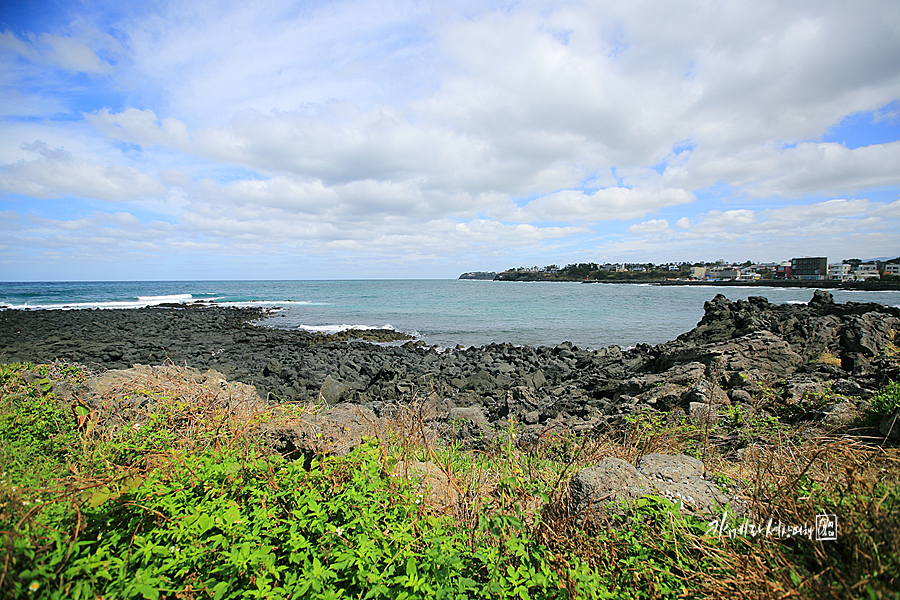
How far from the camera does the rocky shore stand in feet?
24.6

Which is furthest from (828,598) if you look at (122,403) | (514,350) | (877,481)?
(514,350)

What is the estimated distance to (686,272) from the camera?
145250 mm

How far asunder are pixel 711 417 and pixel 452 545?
545cm

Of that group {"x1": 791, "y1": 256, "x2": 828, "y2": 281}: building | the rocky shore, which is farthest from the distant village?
the rocky shore

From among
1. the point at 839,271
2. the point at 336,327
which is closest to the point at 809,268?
the point at 839,271

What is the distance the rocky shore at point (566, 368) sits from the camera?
24.6 feet

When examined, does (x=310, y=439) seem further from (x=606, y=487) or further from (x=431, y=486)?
(x=606, y=487)

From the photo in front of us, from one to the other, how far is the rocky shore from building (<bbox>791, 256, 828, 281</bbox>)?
12680 cm

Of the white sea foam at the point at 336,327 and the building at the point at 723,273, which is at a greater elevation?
the building at the point at 723,273

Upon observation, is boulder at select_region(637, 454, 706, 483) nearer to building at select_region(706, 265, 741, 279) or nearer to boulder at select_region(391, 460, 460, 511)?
boulder at select_region(391, 460, 460, 511)

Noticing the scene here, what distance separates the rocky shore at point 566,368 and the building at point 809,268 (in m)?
127

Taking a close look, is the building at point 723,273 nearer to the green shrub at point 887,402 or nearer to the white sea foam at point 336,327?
the white sea foam at point 336,327

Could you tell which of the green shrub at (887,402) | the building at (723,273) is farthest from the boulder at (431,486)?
the building at (723,273)

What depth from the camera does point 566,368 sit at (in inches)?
583
